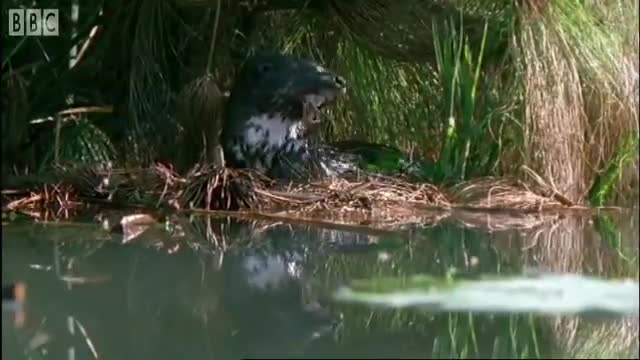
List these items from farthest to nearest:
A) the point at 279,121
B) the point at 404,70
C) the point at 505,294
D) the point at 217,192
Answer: the point at 404,70 < the point at 279,121 < the point at 217,192 < the point at 505,294

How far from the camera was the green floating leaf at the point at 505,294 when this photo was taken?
5.00ft

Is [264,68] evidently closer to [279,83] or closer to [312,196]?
[279,83]

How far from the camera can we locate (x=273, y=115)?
307cm

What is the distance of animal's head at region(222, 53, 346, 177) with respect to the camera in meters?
3.01

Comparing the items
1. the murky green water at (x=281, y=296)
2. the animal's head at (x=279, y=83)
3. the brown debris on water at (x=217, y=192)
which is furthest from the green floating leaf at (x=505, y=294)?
the animal's head at (x=279, y=83)

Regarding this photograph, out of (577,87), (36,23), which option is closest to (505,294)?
(577,87)

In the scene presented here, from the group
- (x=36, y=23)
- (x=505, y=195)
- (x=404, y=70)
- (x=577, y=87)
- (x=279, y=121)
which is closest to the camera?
(x=505, y=195)

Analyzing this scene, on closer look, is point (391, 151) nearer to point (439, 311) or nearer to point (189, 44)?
point (189, 44)

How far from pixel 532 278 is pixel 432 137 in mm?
1685

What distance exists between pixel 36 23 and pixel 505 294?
6.99 feet

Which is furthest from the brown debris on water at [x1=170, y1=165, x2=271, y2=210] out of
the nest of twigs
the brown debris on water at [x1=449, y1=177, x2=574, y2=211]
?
the brown debris on water at [x1=449, y1=177, x2=574, y2=211]

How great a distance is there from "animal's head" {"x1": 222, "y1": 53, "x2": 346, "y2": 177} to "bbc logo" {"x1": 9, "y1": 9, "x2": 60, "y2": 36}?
0.64 metres

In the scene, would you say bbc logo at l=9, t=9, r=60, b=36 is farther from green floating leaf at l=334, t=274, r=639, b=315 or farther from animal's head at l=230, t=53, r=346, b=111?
green floating leaf at l=334, t=274, r=639, b=315

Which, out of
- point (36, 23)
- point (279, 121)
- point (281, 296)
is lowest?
point (281, 296)
